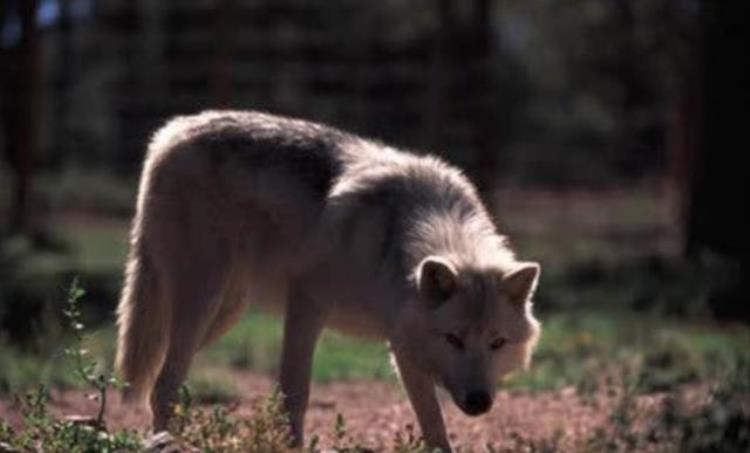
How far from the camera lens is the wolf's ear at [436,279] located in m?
6.48

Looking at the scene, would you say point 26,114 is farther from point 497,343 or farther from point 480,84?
point 497,343

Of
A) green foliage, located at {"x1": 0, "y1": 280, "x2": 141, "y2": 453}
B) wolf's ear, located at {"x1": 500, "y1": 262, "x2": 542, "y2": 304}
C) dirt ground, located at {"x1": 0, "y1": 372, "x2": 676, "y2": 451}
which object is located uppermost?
wolf's ear, located at {"x1": 500, "y1": 262, "x2": 542, "y2": 304}

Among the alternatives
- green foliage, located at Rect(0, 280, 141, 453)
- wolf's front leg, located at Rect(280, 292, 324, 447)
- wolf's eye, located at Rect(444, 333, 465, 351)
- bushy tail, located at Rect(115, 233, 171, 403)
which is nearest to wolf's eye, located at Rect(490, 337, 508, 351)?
wolf's eye, located at Rect(444, 333, 465, 351)

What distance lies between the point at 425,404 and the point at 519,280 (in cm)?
101

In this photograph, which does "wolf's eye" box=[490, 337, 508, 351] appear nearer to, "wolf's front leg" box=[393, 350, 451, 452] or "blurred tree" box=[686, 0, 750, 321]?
"wolf's front leg" box=[393, 350, 451, 452]

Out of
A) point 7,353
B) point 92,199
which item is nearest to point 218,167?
point 7,353

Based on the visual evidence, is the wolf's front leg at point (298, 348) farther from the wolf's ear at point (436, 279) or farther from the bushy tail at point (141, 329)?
the wolf's ear at point (436, 279)

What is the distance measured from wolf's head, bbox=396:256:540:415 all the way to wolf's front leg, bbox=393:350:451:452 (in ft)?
1.81

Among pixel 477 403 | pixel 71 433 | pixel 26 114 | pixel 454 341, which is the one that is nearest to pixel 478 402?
pixel 477 403

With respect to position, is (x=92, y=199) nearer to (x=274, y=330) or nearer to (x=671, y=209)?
(x=671, y=209)

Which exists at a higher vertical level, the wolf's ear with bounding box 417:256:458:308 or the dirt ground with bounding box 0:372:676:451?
the wolf's ear with bounding box 417:256:458:308

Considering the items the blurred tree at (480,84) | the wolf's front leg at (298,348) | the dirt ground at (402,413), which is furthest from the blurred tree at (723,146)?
the wolf's front leg at (298,348)

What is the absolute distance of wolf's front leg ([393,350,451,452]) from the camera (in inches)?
287

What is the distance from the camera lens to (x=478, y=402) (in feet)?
20.7
